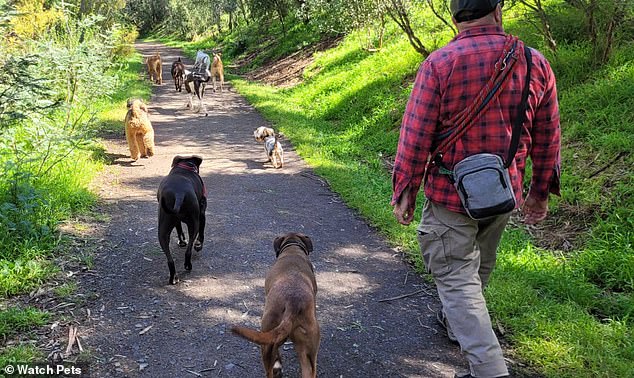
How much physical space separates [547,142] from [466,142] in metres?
0.55

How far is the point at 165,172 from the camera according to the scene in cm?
785

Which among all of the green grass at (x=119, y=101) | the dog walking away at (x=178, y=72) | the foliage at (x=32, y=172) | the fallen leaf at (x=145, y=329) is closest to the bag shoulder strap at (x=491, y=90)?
the fallen leaf at (x=145, y=329)

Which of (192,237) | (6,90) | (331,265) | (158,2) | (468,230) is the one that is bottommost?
(331,265)

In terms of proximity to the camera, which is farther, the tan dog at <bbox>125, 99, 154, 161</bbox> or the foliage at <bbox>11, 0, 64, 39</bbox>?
the foliage at <bbox>11, 0, 64, 39</bbox>

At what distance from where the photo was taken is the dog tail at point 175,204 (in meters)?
4.15

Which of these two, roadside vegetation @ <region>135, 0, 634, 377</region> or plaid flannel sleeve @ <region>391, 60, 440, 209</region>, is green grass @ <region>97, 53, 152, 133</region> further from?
plaid flannel sleeve @ <region>391, 60, 440, 209</region>

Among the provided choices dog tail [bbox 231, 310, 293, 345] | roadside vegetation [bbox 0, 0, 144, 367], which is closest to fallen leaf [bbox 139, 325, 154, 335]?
roadside vegetation [bbox 0, 0, 144, 367]

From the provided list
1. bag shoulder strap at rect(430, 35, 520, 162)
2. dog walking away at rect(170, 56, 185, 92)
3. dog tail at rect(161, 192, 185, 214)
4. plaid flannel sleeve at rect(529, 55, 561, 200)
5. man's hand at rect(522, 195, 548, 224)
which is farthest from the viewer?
dog walking away at rect(170, 56, 185, 92)

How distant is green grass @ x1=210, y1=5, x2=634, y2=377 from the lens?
137 inches

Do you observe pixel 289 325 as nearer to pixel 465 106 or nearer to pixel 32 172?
pixel 465 106

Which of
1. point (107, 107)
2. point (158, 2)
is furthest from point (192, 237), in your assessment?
point (158, 2)

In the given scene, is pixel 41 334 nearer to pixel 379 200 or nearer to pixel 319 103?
pixel 379 200

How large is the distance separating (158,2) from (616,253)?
218 feet

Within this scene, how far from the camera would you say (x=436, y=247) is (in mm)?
2658
